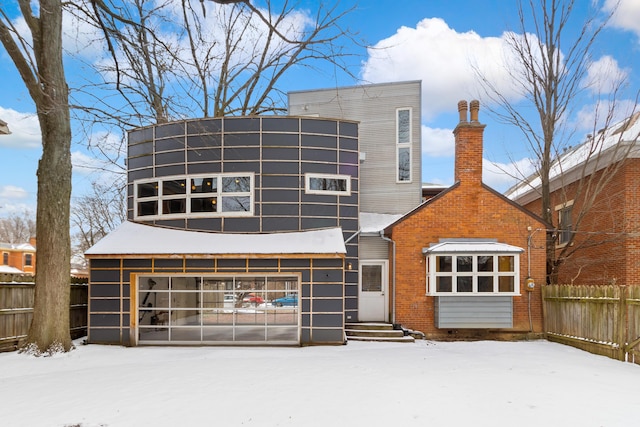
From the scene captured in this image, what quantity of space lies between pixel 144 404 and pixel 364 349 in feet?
18.3

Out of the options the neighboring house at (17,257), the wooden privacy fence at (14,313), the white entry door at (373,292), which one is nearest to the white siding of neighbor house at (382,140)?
the white entry door at (373,292)

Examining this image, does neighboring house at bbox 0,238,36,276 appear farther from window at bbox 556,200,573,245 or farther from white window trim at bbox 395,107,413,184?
window at bbox 556,200,573,245

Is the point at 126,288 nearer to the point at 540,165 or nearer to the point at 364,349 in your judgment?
the point at 364,349

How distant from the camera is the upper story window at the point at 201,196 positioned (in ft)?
39.0

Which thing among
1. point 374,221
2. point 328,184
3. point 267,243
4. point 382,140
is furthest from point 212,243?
point 382,140

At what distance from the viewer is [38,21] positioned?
31.2ft

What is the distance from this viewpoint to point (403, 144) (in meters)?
14.4

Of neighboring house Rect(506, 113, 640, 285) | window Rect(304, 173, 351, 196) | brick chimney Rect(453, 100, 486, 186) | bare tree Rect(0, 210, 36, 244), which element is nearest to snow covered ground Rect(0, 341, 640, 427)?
neighboring house Rect(506, 113, 640, 285)

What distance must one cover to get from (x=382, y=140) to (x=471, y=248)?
200 inches

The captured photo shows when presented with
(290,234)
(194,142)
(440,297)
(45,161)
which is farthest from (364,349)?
(45,161)

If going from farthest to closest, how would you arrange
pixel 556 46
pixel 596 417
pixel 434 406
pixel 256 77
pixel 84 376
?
pixel 256 77, pixel 556 46, pixel 84 376, pixel 434 406, pixel 596 417

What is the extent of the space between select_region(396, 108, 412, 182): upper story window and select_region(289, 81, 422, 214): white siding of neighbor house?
110 millimetres

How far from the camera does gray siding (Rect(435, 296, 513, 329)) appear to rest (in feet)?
37.6

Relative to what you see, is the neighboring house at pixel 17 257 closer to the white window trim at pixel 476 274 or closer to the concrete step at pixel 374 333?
the concrete step at pixel 374 333
